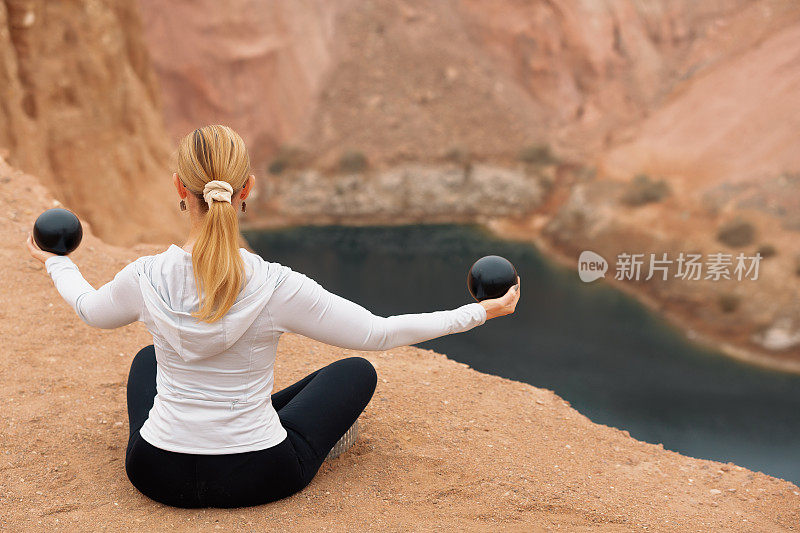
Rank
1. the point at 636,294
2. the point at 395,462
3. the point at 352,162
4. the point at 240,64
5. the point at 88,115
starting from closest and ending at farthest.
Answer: the point at 395,462 < the point at 88,115 < the point at 636,294 < the point at 352,162 < the point at 240,64

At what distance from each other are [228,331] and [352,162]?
1685cm

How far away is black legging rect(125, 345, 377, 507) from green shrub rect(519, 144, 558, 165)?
16.8m

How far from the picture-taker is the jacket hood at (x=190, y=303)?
2113 millimetres

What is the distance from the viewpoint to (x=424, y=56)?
70.5 feet

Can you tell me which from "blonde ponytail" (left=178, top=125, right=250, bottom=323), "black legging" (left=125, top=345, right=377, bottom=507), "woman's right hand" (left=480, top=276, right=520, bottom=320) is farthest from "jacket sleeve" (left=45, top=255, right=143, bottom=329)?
"woman's right hand" (left=480, top=276, right=520, bottom=320)

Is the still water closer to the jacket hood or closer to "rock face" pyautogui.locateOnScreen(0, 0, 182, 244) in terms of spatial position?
"rock face" pyautogui.locateOnScreen(0, 0, 182, 244)

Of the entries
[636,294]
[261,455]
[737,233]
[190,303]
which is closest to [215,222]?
[190,303]

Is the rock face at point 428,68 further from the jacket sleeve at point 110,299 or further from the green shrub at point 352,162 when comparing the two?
the jacket sleeve at point 110,299

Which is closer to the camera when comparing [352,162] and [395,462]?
[395,462]

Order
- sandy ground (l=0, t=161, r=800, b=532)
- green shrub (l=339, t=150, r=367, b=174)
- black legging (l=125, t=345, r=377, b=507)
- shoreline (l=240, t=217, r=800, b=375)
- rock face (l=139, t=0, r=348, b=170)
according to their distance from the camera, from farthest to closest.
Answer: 1. rock face (l=139, t=0, r=348, b=170)
2. green shrub (l=339, t=150, r=367, b=174)
3. shoreline (l=240, t=217, r=800, b=375)
4. sandy ground (l=0, t=161, r=800, b=532)
5. black legging (l=125, t=345, r=377, b=507)

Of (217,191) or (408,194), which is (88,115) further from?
(408,194)

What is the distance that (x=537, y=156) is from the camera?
19.1 metres

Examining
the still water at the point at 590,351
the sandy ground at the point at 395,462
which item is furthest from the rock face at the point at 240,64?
the sandy ground at the point at 395,462

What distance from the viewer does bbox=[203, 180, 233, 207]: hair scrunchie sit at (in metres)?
2.04
